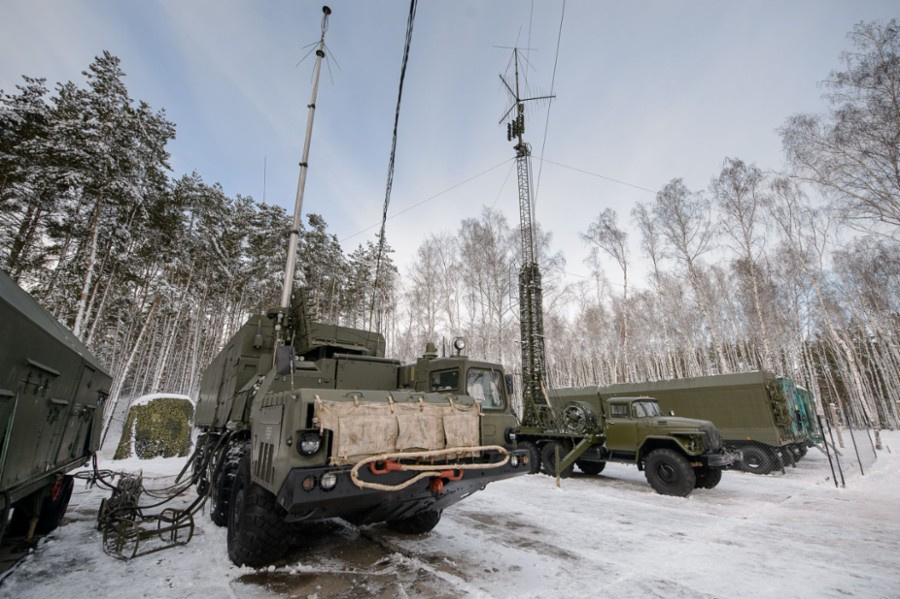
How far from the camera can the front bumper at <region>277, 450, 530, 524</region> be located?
284 cm

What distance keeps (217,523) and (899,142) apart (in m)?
18.2

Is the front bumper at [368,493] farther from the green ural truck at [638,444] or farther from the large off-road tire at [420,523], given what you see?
the green ural truck at [638,444]

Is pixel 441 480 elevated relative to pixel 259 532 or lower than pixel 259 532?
elevated

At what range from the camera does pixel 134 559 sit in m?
3.88

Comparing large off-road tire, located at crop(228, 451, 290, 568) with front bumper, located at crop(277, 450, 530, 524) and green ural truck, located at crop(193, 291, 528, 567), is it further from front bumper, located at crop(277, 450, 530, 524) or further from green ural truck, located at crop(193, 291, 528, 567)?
front bumper, located at crop(277, 450, 530, 524)

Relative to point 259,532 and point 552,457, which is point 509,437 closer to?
point 259,532

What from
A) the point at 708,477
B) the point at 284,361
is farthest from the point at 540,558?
the point at 708,477

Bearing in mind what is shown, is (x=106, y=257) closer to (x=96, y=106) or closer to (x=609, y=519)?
(x=96, y=106)

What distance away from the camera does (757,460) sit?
35.6ft

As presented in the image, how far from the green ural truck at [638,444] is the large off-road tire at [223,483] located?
6.58 m

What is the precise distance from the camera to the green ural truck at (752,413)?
10.7 metres

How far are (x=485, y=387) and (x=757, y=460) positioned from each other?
10.3 meters

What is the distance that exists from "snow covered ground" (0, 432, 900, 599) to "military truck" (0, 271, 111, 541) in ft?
1.96

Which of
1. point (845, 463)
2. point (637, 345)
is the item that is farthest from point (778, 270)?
point (845, 463)
